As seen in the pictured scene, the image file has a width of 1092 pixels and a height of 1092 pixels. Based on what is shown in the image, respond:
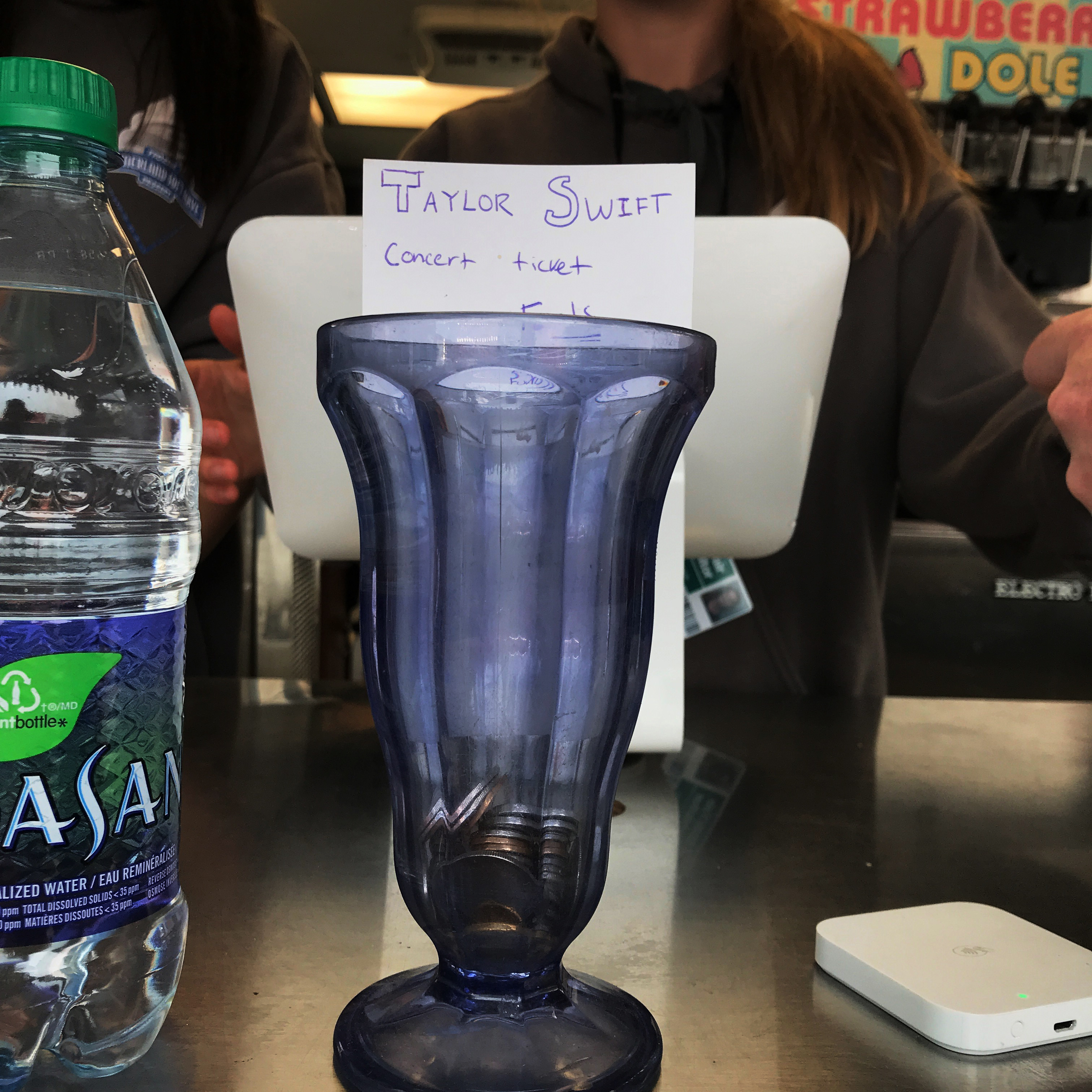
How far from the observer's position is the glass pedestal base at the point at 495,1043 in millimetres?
326

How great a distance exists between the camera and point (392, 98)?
3.72m

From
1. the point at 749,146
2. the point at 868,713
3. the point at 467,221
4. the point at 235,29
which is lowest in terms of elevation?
the point at 868,713

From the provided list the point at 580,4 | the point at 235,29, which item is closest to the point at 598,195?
the point at 235,29

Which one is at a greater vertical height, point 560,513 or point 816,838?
point 560,513

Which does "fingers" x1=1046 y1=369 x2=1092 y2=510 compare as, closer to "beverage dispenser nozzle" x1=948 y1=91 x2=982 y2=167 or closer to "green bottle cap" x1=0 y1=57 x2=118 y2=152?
"green bottle cap" x1=0 y1=57 x2=118 y2=152

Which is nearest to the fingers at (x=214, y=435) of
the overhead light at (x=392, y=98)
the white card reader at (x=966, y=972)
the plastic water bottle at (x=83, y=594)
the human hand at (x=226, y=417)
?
the human hand at (x=226, y=417)

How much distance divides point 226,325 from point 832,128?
64 cm

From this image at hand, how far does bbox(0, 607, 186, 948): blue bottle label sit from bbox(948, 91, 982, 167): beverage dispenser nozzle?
2.61 meters

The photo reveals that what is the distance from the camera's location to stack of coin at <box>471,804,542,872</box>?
0.35m

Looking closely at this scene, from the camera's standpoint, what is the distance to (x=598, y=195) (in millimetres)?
470

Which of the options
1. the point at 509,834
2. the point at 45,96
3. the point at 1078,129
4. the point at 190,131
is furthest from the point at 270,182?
the point at 1078,129

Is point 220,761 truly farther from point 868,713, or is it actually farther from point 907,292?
point 907,292

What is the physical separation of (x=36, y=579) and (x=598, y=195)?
0.29 metres

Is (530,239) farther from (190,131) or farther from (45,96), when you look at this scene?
(190,131)
